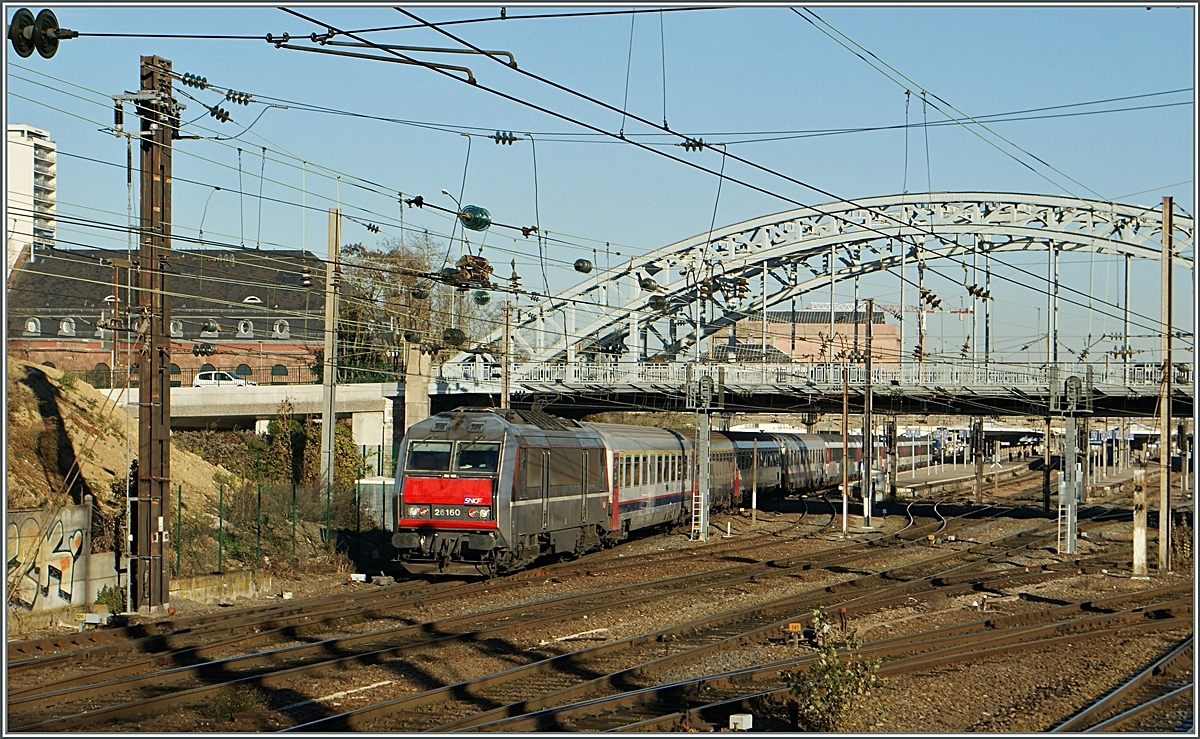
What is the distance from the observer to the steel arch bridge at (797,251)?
58.2 meters

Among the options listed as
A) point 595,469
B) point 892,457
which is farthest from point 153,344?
point 892,457

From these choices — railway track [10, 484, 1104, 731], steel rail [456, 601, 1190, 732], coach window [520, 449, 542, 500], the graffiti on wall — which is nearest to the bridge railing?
coach window [520, 449, 542, 500]

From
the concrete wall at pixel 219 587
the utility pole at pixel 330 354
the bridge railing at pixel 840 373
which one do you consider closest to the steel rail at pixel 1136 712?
the concrete wall at pixel 219 587

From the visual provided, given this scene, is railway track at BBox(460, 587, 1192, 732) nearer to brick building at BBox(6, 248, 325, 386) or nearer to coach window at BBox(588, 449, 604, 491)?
coach window at BBox(588, 449, 604, 491)

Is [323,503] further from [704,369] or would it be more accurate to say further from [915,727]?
[704,369]

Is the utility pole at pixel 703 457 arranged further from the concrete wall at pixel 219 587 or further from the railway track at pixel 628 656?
the concrete wall at pixel 219 587

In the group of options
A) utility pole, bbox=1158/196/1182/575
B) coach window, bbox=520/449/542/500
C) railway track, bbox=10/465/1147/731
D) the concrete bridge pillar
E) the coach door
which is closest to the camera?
railway track, bbox=10/465/1147/731

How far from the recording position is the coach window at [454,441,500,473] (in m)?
23.0

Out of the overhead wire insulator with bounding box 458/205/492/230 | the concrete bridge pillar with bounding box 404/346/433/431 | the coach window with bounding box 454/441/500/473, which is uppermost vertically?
the overhead wire insulator with bounding box 458/205/492/230

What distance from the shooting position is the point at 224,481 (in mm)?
32469

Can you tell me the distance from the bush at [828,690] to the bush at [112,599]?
39.8 ft

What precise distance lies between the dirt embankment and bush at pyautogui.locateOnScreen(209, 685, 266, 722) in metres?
9.92

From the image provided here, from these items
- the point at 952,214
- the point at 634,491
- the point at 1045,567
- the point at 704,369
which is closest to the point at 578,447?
the point at 634,491

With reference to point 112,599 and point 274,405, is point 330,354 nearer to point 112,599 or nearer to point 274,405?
point 112,599
